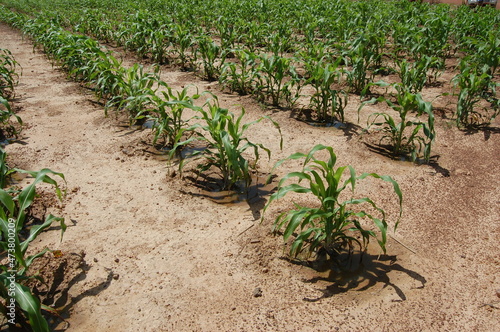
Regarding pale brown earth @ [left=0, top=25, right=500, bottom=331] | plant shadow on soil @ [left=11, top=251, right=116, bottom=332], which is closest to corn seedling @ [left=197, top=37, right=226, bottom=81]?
pale brown earth @ [left=0, top=25, right=500, bottom=331]

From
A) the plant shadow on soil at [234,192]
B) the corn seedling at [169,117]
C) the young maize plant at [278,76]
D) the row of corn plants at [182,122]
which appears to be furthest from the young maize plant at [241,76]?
the plant shadow on soil at [234,192]

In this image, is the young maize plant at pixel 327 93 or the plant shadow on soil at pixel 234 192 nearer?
the plant shadow on soil at pixel 234 192

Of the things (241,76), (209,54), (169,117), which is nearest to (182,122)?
(169,117)

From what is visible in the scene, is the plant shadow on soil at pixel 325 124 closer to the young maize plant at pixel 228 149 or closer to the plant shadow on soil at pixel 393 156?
the plant shadow on soil at pixel 393 156

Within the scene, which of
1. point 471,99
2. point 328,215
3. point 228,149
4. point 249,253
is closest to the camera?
point 328,215

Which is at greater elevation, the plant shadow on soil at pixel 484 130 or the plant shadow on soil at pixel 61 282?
the plant shadow on soil at pixel 484 130

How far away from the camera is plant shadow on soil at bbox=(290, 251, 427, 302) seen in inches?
84.0

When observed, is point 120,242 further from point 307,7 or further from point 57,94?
point 307,7

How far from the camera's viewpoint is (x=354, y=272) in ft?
7.41

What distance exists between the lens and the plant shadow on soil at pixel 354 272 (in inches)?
84.0

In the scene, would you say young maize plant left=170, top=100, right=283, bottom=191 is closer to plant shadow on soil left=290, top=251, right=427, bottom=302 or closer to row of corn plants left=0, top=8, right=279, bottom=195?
row of corn plants left=0, top=8, right=279, bottom=195

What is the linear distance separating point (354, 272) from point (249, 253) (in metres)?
0.69

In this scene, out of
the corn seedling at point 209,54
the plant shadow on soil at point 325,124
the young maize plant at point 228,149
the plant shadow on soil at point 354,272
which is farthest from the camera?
the corn seedling at point 209,54

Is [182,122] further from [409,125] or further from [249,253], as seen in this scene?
[409,125]
